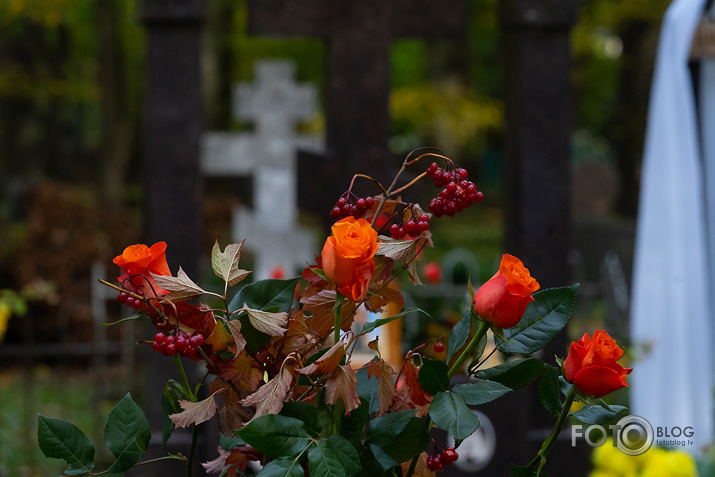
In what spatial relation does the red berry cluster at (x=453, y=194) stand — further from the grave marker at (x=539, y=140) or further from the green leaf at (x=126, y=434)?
the grave marker at (x=539, y=140)

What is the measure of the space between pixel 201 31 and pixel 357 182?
0.67 m

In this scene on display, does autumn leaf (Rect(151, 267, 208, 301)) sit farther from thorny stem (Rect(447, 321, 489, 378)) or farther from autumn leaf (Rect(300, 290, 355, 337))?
thorny stem (Rect(447, 321, 489, 378))

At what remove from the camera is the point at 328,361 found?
637 mm

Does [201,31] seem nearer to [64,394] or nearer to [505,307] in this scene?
[505,307]

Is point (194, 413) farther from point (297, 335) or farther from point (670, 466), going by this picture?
point (670, 466)

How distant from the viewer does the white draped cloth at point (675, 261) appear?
2.93 m

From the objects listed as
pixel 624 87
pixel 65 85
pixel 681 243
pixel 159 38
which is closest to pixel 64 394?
pixel 159 38

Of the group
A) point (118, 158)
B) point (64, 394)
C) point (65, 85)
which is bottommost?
point (64, 394)

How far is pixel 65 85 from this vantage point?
11.8 m

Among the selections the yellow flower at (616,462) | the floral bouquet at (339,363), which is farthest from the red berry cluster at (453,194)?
the yellow flower at (616,462)

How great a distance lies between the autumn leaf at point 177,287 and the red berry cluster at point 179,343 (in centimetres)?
3

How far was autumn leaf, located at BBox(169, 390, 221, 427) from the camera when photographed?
2.17ft

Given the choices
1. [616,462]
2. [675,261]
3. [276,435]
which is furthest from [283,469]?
[675,261]

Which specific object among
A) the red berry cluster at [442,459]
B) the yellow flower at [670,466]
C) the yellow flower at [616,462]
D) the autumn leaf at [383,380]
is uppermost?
the autumn leaf at [383,380]
